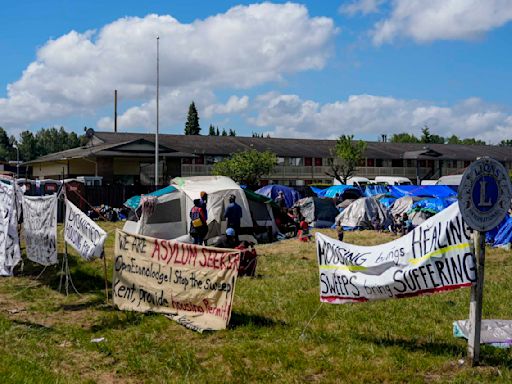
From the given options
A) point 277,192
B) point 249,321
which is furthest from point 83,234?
point 277,192

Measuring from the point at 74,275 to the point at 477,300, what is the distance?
30.6 feet

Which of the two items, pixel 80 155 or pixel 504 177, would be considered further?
pixel 80 155

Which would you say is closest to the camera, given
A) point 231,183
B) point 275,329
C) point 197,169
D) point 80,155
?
point 275,329

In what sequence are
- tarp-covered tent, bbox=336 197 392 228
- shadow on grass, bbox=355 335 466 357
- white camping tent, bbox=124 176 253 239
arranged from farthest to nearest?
tarp-covered tent, bbox=336 197 392 228 < white camping tent, bbox=124 176 253 239 < shadow on grass, bbox=355 335 466 357

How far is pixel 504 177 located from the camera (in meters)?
5.86

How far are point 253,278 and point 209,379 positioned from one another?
564 centimetres

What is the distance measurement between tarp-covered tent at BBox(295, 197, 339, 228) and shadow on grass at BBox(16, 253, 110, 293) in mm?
13191

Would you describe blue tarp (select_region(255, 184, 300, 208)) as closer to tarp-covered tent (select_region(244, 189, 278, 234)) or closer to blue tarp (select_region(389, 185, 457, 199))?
blue tarp (select_region(389, 185, 457, 199))

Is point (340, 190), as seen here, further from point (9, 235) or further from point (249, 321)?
point (249, 321)

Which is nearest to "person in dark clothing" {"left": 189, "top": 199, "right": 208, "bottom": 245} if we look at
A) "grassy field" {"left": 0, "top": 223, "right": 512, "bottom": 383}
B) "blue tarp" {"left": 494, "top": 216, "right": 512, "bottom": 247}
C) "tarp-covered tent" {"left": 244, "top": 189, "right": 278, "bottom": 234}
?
"grassy field" {"left": 0, "top": 223, "right": 512, "bottom": 383}

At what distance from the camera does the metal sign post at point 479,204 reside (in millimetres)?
5715

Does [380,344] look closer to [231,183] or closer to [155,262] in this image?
[155,262]

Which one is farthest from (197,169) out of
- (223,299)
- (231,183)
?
(223,299)

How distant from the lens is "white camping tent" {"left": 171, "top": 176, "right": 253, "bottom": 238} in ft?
58.0
